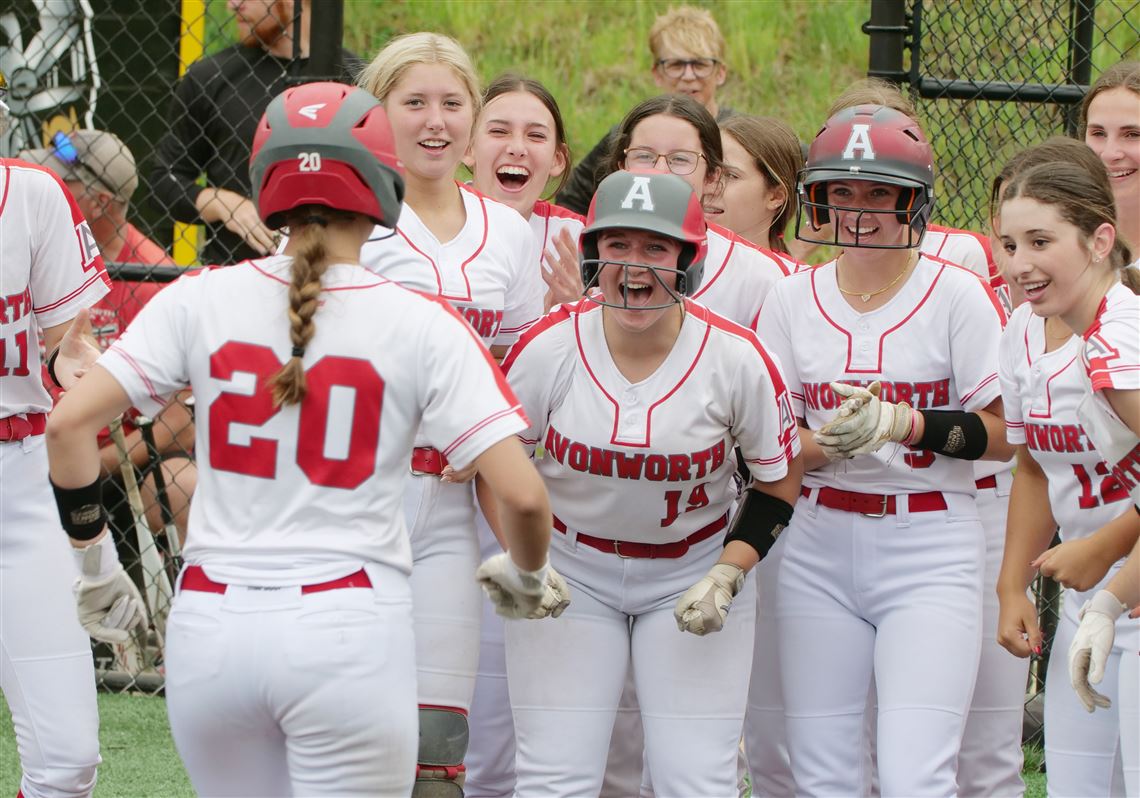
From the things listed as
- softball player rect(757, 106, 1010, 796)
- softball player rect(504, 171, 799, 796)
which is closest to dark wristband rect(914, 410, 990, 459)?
softball player rect(757, 106, 1010, 796)

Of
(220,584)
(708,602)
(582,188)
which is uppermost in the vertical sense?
(582,188)

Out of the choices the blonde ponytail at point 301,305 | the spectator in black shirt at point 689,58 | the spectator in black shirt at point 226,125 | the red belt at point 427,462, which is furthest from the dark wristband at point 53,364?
the spectator in black shirt at point 689,58

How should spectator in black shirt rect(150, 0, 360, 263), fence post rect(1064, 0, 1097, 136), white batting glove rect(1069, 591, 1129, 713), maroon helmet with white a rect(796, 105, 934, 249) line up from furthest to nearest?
1. spectator in black shirt rect(150, 0, 360, 263)
2. fence post rect(1064, 0, 1097, 136)
3. maroon helmet with white a rect(796, 105, 934, 249)
4. white batting glove rect(1069, 591, 1129, 713)

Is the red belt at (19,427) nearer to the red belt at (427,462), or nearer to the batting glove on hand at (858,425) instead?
the red belt at (427,462)

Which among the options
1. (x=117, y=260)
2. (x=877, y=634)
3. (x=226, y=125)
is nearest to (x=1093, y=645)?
(x=877, y=634)

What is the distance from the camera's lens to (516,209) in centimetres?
405

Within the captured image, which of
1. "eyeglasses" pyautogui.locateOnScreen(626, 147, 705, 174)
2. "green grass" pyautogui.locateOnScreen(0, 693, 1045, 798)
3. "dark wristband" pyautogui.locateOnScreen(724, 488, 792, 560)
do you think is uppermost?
"eyeglasses" pyautogui.locateOnScreen(626, 147, 705, 174)

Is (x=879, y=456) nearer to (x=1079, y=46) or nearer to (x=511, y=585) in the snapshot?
(x=511, y=585)

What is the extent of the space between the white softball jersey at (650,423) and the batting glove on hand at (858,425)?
99mm

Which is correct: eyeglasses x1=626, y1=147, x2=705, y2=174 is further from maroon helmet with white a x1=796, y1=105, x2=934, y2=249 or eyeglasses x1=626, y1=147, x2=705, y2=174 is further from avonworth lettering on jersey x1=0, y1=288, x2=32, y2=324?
avonworth lettering on jersey x1=0, y1=288, x2=32, y2=324

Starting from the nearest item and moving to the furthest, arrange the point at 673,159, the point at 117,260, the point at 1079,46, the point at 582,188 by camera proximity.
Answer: the point at 673,159 → the point at 1079,46 → the point at 582,188 → the point at 117,260

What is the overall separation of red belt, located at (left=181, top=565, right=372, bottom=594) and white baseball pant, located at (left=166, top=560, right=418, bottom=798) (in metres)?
0.01

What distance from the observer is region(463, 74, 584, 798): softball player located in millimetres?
3664

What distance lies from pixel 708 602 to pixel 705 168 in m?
1.33
